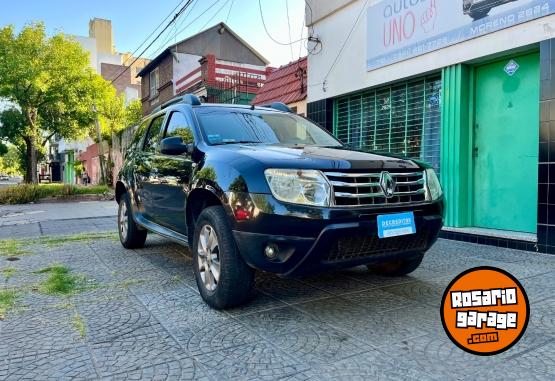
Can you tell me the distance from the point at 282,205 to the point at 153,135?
2.87 metres

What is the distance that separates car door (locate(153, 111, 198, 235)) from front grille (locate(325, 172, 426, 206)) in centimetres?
145

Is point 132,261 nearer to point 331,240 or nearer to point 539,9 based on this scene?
point 331,240

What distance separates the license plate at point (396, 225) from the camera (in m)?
3.02

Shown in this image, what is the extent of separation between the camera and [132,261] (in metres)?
5.24

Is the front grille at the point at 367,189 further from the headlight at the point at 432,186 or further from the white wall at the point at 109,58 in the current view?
the white wall at the point at 109,58

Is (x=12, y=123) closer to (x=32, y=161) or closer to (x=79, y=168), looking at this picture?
(x=32, y=161)

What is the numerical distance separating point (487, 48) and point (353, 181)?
4.15 meters

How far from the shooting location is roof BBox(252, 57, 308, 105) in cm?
1044

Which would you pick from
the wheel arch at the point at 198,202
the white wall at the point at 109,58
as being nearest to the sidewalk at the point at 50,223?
the wheel arch at the point at 198,202

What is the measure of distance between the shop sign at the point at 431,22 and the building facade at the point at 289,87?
268cm

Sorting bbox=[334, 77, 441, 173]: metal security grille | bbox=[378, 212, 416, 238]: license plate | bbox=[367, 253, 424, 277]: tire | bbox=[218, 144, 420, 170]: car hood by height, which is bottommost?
bbox=[367, 253, 424, 277]: tire

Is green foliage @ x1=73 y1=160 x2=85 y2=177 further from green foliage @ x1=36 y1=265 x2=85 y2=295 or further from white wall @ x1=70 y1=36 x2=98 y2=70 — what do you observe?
green foliage @ x1=36 y1=265 x2=85 y2=295

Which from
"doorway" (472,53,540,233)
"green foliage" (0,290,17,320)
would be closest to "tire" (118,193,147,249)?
"green foliage" (0,290,17,320)

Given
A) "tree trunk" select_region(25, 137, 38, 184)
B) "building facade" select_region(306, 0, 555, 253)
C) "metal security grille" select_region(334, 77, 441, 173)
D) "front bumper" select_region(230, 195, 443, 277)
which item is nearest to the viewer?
"front bumper" select_region(230, 195, 443, 277)
